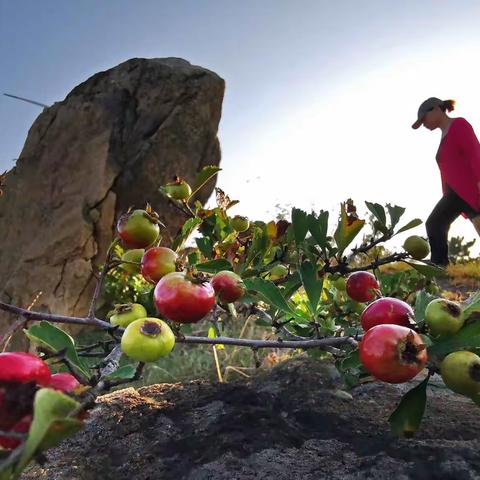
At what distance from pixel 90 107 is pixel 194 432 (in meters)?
4.97

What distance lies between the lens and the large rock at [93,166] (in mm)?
5387

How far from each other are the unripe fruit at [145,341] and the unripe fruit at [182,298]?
15 cm

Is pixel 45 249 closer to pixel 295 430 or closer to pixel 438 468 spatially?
pixel 295 430

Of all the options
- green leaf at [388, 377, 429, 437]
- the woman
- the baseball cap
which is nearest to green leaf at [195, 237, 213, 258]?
green leaf at [388, 377, 429, 437]

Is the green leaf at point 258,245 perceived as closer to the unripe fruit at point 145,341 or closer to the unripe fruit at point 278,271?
the unripe fruit at point 278,271

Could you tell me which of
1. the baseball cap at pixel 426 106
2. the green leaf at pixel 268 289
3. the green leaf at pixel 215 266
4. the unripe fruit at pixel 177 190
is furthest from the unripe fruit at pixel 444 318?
the baseball cap at pixel 426 106

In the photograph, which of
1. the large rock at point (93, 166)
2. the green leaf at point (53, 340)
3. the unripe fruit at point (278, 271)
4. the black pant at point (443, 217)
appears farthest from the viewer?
the large rock at point (93, 166)

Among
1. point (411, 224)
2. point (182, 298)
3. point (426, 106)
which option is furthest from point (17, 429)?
point (426, 106)

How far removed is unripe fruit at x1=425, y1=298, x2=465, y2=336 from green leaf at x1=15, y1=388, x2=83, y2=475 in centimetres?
57

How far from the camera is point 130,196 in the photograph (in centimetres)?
579

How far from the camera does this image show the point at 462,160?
161 inches

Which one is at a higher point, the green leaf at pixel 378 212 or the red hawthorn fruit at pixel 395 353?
the green leaf at pixel 378 212

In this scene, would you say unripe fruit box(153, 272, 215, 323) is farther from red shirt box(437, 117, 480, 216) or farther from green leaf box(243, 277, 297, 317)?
red shirt box(437, 117, 480, 216)

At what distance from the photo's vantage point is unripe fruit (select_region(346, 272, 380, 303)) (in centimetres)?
152
